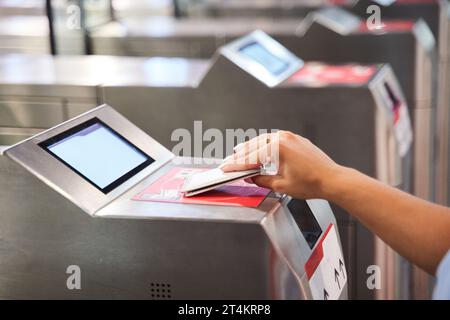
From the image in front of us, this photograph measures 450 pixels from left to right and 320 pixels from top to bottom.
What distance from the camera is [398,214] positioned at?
3.53 feet

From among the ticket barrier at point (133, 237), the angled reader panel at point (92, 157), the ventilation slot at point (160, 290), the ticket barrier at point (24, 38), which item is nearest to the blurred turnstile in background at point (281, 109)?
the angled reader panel at point (92, 157)

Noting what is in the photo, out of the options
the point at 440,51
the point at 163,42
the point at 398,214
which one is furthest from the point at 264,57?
the point at 440,51

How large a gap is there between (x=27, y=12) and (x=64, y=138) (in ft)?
8.02

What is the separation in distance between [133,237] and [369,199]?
1.15ft

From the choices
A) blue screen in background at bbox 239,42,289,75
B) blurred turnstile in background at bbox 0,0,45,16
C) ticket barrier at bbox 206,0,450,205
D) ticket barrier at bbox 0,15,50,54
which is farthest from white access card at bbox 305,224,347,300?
blurred turnstile in background at bbox 0,0,45,16

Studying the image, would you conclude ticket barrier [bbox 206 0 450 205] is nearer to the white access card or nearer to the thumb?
the white access card

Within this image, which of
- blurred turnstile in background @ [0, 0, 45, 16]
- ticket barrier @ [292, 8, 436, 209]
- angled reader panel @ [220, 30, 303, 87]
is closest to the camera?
angled reader panel @ [220, 30, 303, 87]

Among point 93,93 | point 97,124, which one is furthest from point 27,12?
point 97,124

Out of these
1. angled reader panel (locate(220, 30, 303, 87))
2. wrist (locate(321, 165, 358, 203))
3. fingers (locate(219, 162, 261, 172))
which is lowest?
wrist (locate(321, 165, 358, 203))

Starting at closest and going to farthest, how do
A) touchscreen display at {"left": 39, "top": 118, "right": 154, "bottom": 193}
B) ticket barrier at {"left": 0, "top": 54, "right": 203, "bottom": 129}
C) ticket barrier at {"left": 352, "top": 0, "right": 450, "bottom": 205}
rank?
1. touchscreen display at {"left": 39, "top": 118, "right": 154, "bottom": 193}
2. ticket barrier at {"left": 0, "top": 54, "right": 203, "bottom": 129}
3. ticket barrier at {"left": 352, "top": 0, "right": 450, "bottom": 205}

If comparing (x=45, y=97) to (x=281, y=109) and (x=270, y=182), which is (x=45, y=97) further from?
(x=270, y=182)

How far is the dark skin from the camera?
1073 millimetres

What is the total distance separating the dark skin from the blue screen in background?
1030 mm

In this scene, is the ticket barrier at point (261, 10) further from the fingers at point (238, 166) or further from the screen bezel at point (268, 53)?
the fingers at point (238, 166)
